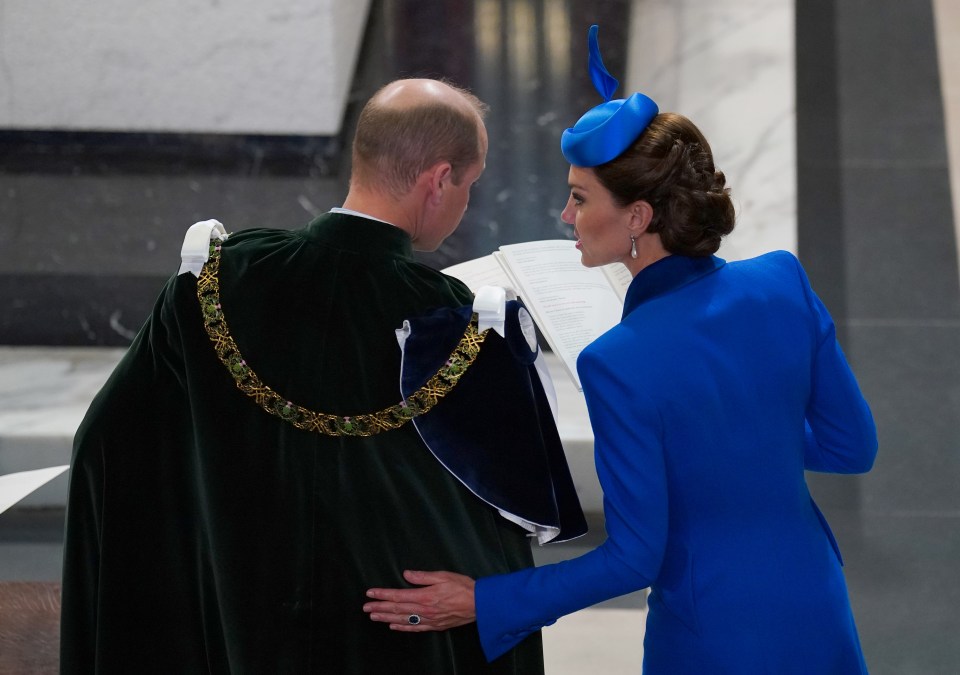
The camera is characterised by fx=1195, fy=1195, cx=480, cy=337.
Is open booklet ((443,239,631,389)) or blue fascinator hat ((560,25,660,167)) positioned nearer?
blue fascinator hat ((560,25,660,167))

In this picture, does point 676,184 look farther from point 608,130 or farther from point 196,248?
point 196,248

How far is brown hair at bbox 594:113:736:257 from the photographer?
1.53 meters

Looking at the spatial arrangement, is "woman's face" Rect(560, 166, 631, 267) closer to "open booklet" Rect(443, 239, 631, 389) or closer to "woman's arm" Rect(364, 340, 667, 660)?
"woman's arm" Rect(364, 340, 667, 660)

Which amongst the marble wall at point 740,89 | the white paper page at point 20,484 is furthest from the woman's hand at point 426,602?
the marble wall at point 740,89

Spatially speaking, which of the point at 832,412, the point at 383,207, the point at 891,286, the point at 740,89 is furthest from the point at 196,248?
the point at 891,286

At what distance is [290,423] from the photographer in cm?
161

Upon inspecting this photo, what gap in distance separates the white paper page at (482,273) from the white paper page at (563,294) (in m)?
0.02

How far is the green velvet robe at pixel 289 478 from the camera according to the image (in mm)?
1600

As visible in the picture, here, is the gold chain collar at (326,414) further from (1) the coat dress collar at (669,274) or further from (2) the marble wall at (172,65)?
(2) the marble wall at (172,65)

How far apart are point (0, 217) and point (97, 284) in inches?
19.9

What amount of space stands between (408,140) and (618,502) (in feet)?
1.81

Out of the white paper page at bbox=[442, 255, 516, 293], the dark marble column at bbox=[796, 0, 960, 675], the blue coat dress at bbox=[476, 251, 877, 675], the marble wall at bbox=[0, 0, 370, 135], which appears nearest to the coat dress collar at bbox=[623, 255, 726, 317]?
the blue coat dress at bbox=[476, 251, 877, 675]

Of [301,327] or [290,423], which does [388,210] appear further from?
[290,423]

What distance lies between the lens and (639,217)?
157 cm
